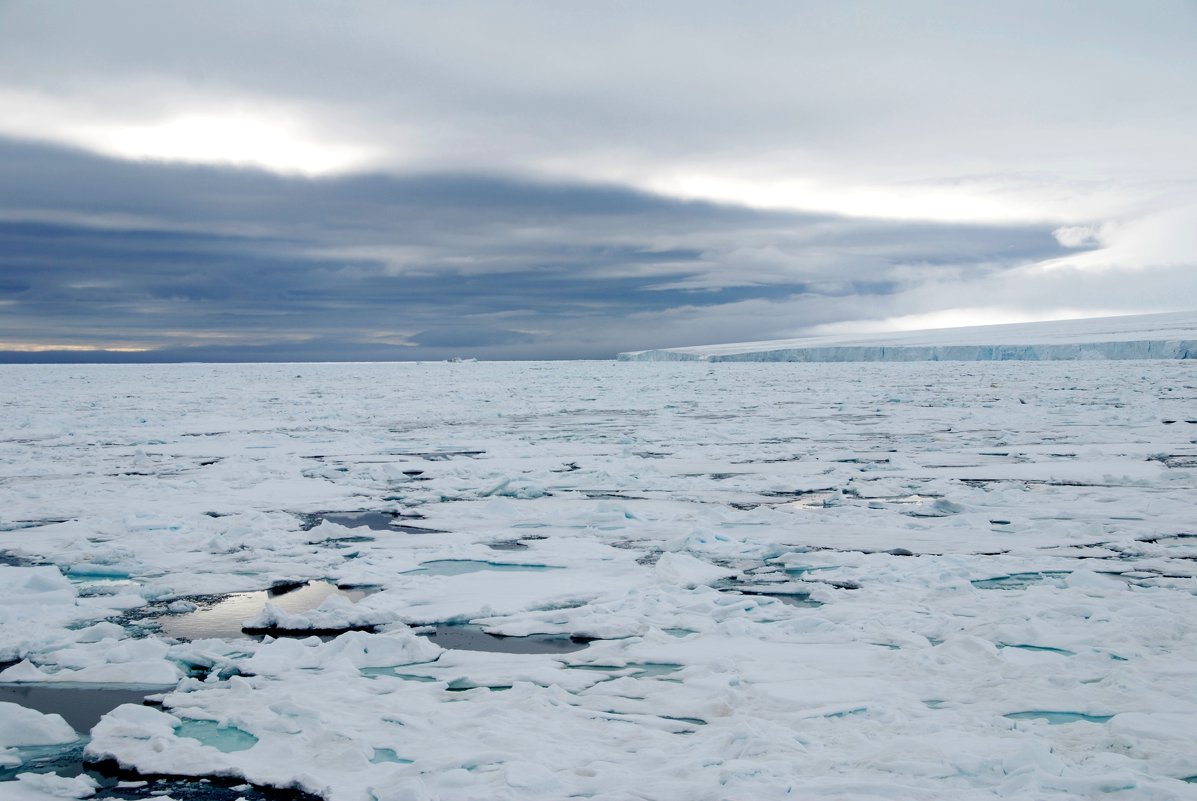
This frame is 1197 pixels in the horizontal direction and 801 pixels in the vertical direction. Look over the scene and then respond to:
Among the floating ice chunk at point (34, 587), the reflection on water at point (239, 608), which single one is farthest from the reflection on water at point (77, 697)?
the floating ice chunk at point (34, 587)

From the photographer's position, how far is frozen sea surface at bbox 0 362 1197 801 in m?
2.54

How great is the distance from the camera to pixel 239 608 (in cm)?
429

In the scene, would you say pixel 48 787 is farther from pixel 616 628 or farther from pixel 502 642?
pixel 616 628

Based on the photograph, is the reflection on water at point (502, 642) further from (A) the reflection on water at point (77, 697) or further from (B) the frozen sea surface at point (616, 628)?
(A) the reflection on water at point (77, 697)

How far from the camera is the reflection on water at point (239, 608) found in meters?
3.91

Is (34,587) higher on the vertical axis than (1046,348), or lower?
lower

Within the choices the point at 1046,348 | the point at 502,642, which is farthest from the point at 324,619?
the point at 1046,348

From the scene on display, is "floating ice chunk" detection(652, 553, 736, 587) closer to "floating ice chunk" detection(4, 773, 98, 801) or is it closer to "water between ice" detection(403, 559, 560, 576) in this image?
"water between ice" detection(403, 559, 560, 576)

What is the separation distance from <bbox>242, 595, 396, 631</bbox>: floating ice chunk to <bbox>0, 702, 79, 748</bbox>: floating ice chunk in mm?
1129

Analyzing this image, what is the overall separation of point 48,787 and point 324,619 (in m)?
1.59

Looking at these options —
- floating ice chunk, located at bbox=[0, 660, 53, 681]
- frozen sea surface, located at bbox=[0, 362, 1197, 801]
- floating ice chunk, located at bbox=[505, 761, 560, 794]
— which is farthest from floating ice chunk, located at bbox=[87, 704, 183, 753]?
floating ice chunk, located at bbox=[505, 761, 560, 794]

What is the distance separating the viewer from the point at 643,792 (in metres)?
2.37

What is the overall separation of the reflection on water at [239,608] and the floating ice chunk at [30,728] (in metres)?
1.00

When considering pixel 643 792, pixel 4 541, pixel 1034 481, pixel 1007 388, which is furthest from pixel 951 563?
pixel 1007 388
